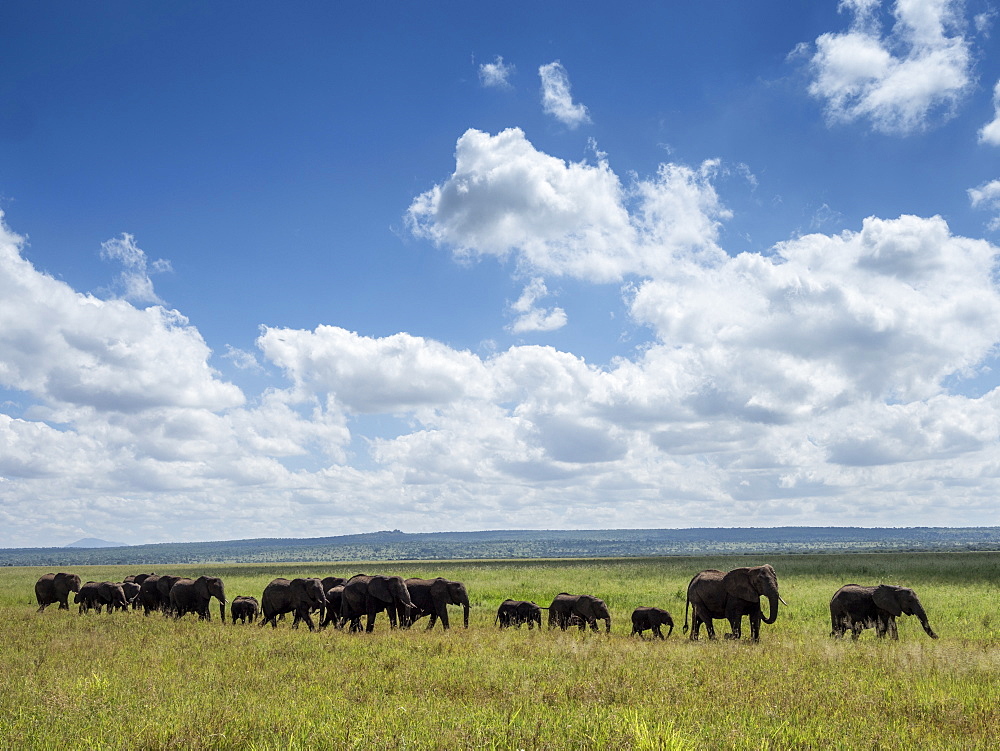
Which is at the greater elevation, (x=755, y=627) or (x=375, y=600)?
(x=375, y=600)

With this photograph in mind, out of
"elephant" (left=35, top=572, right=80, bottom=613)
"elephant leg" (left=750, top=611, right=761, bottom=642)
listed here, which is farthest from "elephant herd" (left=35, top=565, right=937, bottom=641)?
"elephant" (left=35, top=572, right=80, bottom=613)

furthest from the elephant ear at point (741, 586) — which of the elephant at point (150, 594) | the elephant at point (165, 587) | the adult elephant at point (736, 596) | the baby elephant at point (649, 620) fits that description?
the elephant at point (150, 594)

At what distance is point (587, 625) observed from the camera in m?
23.3

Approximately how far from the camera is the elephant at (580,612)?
893 inches

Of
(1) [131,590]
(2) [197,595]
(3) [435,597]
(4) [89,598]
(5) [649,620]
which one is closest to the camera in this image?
(5) [649,620]

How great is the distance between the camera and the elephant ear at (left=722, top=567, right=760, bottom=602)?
763 inches

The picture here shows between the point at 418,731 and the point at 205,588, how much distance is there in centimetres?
2004

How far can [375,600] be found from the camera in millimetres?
23188

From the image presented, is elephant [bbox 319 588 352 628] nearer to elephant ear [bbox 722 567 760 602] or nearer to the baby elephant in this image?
the baby elephant

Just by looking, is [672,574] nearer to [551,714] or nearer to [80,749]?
[551,714]

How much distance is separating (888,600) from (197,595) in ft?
74.7

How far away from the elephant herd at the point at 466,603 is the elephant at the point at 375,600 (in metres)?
0.03

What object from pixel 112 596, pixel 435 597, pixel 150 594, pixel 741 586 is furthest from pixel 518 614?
pixel 112 596

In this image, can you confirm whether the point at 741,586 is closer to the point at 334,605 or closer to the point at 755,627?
the point at 755,627
